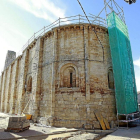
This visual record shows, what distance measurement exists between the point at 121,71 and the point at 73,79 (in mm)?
3916

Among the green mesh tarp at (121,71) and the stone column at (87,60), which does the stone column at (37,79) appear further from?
the green mesh tarp at (121,71)

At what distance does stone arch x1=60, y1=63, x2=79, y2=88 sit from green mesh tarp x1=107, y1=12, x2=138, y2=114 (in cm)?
329

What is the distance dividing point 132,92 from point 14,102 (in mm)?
14288

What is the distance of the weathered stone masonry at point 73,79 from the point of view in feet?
33.8

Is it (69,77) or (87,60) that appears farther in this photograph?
(69,77)

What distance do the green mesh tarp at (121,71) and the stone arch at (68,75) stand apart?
3.29 meters

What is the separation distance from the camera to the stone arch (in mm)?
11228

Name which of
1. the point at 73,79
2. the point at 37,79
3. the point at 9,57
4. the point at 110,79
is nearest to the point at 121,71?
the point at 110,79

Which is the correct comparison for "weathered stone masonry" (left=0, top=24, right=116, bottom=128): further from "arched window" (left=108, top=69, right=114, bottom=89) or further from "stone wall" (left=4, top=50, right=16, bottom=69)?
"stone wall" (left=4, top=50, right=16, bottom=69)

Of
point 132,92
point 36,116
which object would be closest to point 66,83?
Answer: point 36,116

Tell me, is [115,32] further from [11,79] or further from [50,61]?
[11,79]

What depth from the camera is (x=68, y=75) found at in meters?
11.5

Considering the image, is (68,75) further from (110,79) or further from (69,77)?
(110,79)

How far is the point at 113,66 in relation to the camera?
1104 centimetres
